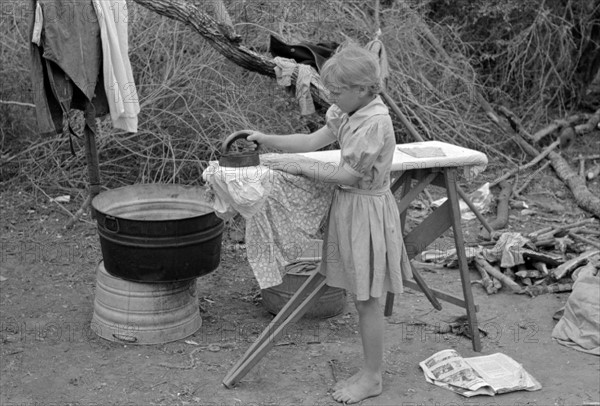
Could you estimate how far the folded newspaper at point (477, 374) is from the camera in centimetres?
408

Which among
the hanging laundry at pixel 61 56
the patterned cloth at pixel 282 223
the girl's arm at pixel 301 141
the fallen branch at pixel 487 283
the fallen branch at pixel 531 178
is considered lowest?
the fallen branch at pixel 531 178

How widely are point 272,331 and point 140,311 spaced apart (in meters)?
0.99

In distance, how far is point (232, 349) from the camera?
183 inches

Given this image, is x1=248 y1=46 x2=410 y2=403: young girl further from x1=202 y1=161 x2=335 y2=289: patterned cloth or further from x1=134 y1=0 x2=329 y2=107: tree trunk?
x1=134 y1=0 x2=329 y2=107: tree trunk

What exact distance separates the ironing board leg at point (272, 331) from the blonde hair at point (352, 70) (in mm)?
1122

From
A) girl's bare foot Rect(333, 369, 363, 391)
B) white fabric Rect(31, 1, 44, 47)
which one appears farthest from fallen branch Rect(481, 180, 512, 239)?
white fabric Rect(31, 1, 44, 47)

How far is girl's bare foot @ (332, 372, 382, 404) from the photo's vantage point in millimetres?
3985

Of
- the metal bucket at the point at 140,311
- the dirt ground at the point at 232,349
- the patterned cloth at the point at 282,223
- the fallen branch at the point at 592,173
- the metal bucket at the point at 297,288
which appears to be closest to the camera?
the patterned cloth at the point at 282,223

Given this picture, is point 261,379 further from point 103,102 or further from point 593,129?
point 593,129

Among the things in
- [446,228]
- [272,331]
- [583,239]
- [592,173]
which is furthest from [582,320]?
[592,173]

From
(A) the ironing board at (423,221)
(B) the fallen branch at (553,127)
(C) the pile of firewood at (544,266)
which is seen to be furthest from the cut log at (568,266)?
(B) the fallen branch at (553,127)

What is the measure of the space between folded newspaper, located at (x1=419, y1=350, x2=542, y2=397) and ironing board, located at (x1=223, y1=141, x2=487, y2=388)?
27cm

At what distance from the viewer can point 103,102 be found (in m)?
5.29

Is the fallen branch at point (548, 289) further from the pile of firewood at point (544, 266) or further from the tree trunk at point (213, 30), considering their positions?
the tree trunk at point (213, 30)
